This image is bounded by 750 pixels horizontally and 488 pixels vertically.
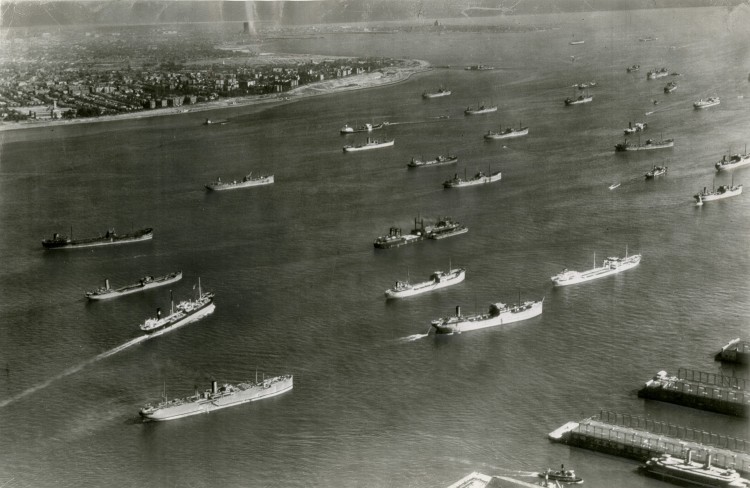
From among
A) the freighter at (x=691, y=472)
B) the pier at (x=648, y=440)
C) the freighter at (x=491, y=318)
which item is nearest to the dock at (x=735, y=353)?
the pier at (x=648, y=440)

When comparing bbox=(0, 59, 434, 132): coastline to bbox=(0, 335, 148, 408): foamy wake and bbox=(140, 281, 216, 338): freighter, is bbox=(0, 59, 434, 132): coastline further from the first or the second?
bbox=(0, 335, 148, 408): foamy wake

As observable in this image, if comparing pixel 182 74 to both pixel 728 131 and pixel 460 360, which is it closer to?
pixel 728 131

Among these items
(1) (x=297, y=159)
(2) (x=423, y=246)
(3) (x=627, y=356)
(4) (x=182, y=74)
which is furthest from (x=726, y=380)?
(4) (x=182, y=74)

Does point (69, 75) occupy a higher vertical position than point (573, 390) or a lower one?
higher

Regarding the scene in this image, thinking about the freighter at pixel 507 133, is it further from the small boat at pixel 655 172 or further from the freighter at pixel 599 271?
the freighter at pixel 599 271

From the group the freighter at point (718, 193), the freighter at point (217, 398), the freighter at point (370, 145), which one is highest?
the freighter at point (370, 145)

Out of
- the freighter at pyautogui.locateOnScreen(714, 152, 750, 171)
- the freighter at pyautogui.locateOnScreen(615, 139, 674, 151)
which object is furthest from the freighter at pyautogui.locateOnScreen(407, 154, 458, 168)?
the freighter at pyautogui.locateOnScreen(714, 152, 750, 171)

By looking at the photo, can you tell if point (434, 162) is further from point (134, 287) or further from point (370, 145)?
point (134, 287)
